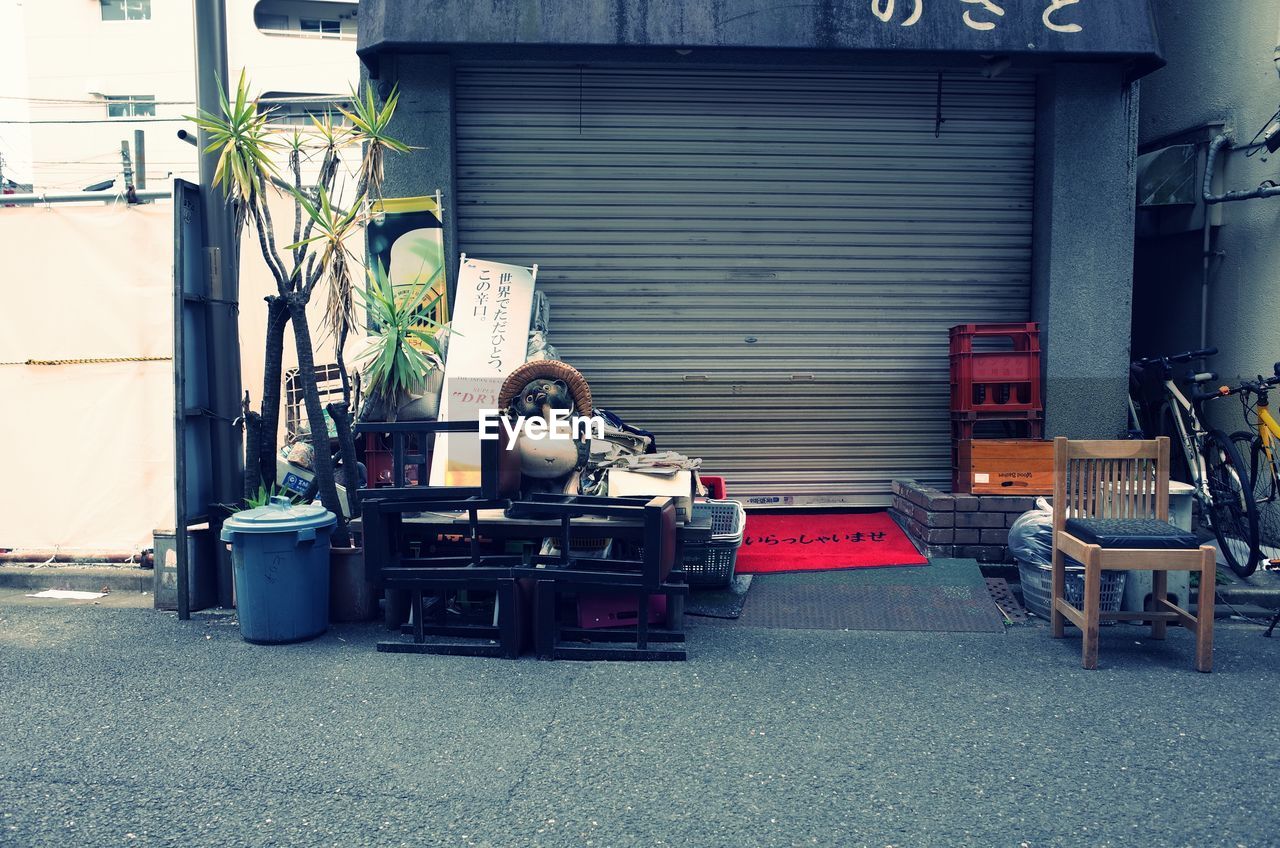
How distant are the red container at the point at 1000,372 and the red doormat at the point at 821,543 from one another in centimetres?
123

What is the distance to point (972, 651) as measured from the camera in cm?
578

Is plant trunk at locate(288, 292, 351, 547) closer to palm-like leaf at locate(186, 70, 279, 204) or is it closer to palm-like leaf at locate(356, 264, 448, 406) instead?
palm-like leaf at locate(356, 264, 448, 406)

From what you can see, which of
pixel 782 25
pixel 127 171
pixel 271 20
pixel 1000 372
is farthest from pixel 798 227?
pixel 271 20

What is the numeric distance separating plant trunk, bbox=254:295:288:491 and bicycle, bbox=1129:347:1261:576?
6.66 meters

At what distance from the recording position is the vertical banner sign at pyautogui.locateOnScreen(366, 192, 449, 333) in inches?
311

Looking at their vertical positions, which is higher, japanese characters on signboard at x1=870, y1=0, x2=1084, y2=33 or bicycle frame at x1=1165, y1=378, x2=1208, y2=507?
japanese characters on signboard at x1=870, y1=0, x2=1084, y2=33

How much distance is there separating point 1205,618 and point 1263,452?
3.07 metres

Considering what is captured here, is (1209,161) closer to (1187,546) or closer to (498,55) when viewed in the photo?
(1187,546)

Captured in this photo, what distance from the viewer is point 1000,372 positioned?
7.65 meters

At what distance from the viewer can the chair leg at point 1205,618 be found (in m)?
5.25

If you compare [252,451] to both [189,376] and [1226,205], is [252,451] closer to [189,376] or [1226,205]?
[189,376]

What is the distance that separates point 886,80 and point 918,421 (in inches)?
118

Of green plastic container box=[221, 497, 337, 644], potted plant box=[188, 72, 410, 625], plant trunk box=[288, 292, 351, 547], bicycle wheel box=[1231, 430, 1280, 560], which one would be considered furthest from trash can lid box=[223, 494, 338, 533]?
bicycle wheel box=[1231, 430, 1280, 560]

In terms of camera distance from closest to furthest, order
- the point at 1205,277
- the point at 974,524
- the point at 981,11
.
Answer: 1. the point at 974,524
2. the point at 981,11
3. the point at 1205,277
